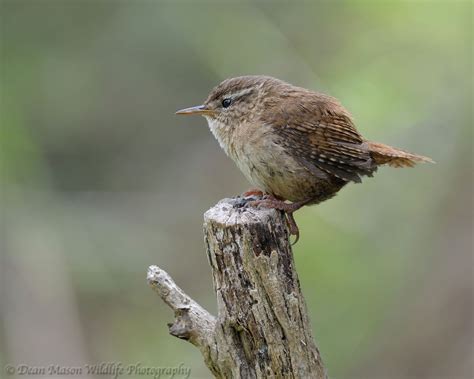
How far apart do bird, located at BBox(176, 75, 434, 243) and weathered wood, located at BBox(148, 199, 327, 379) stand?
48cm

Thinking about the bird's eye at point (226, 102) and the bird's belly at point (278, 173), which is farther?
the bird's eye at point (226, 102)

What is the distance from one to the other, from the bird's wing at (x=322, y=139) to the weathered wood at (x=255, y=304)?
749mm

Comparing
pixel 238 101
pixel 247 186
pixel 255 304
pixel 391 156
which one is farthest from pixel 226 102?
pixel 247 186

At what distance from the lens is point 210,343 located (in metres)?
3.54

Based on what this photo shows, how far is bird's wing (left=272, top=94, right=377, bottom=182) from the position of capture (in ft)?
13.7

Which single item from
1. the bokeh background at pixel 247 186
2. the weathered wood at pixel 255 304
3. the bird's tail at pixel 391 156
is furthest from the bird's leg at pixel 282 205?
the bokeh background at pixel 247 186

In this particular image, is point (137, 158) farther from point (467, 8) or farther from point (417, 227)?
point (467, 8)

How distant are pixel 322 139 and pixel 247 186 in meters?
3.80

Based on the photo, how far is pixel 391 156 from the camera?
4355 mm

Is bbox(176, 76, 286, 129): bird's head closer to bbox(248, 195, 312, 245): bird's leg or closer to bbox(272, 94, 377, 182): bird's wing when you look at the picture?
bbox(272, 94, 377, 182): bird's wing

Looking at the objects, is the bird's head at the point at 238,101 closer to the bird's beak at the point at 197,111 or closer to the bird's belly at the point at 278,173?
the bird's beak at the point at 197,111

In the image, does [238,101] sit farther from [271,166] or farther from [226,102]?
[271,166]

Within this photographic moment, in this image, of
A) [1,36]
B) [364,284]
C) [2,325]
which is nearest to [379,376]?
[364,284]

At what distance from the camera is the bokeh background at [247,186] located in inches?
254
